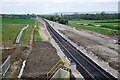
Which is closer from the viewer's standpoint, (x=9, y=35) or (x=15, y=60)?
(x=15, y=60)

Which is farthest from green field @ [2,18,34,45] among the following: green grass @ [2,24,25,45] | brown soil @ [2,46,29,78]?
brown soil @ [2,46,29,78]

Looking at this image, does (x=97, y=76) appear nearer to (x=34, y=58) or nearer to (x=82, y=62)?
(x=82, y=62)

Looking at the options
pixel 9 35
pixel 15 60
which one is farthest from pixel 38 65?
pixel 9 35

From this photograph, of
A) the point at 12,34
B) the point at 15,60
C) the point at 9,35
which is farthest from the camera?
the point at 12,34

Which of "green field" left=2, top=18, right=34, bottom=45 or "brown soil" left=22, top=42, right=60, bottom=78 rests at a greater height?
"green field" left=2, top=18, right=34, bottom=45

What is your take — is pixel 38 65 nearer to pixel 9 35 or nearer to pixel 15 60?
pixel 15 60

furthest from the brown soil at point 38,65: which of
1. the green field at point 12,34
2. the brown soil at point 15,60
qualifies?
the green field at point 12,34

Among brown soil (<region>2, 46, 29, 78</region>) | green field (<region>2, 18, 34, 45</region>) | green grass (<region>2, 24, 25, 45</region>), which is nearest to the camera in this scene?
brown soil (<region>2, 46, 29, 78</region>)

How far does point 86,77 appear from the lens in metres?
20.6

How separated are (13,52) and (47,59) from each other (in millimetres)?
6360

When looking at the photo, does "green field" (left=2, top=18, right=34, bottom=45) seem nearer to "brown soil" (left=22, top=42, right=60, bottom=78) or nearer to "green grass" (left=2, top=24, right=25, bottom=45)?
"green grass" (left=2, top=24, right=25, bottom=45)

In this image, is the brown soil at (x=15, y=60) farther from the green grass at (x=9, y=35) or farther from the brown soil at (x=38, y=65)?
the green grass at (x=9, y=35)

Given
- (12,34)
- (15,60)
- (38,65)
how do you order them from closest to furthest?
1. (38,65)
2. (15,60)
3. (12,34)

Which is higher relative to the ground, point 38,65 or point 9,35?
point 9,35
